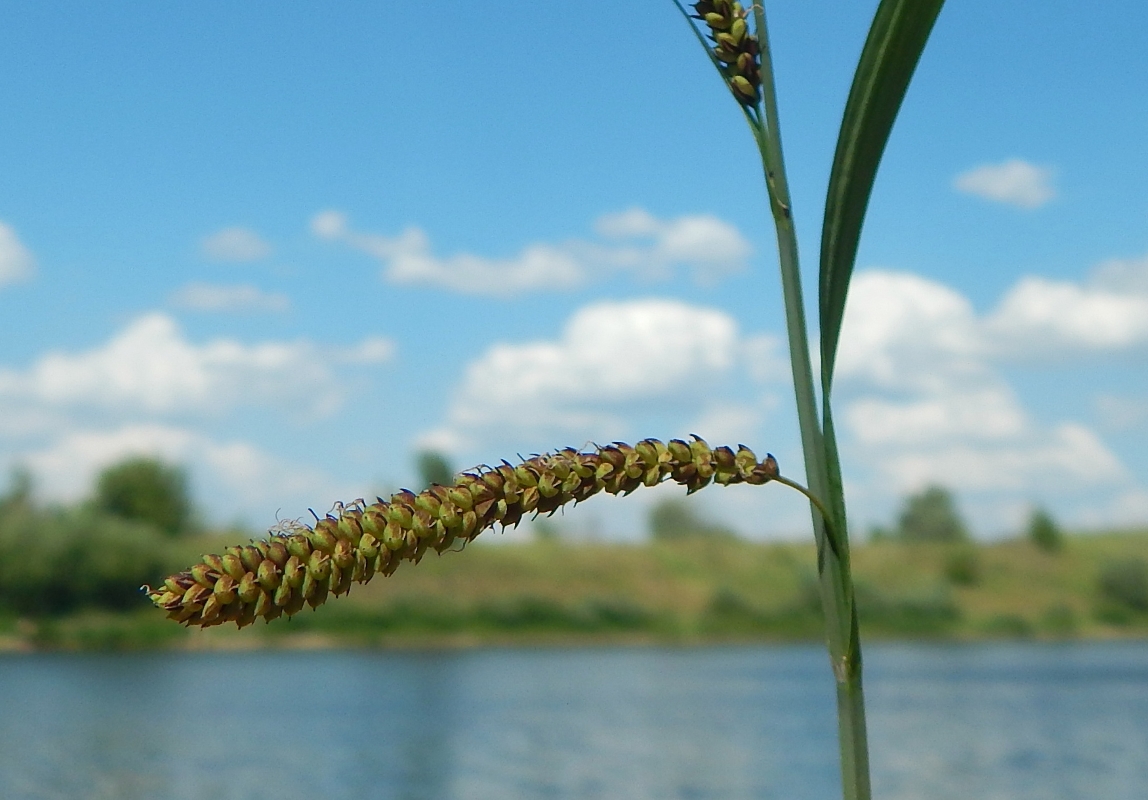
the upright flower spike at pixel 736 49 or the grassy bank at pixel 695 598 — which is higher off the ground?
the grassy bank at pixel 695 598

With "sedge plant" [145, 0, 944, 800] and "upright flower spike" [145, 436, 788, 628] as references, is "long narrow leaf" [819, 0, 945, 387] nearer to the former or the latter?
"sedge plant" [145, 0, 944, 800]

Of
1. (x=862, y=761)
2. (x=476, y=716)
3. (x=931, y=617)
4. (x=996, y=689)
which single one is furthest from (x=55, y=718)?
(x=931, y=617)

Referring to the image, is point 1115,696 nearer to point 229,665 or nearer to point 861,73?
point 229,665

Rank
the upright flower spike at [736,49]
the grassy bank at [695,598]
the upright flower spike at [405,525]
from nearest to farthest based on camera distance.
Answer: the upright flower spike at [405,525] < the upright flower spike at [736,49] < the grassy bank at [695,598]

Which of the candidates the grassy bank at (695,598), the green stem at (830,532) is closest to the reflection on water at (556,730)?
the grassy bank at (695,598)

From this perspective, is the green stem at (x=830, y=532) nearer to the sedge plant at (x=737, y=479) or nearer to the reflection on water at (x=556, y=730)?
the sedge plant at (x=737, y=479)

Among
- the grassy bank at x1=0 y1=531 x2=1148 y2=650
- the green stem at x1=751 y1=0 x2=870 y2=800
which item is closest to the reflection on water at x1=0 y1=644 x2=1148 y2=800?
the grassy bank at x1=0 y1=531 x2=1148 y2=650
